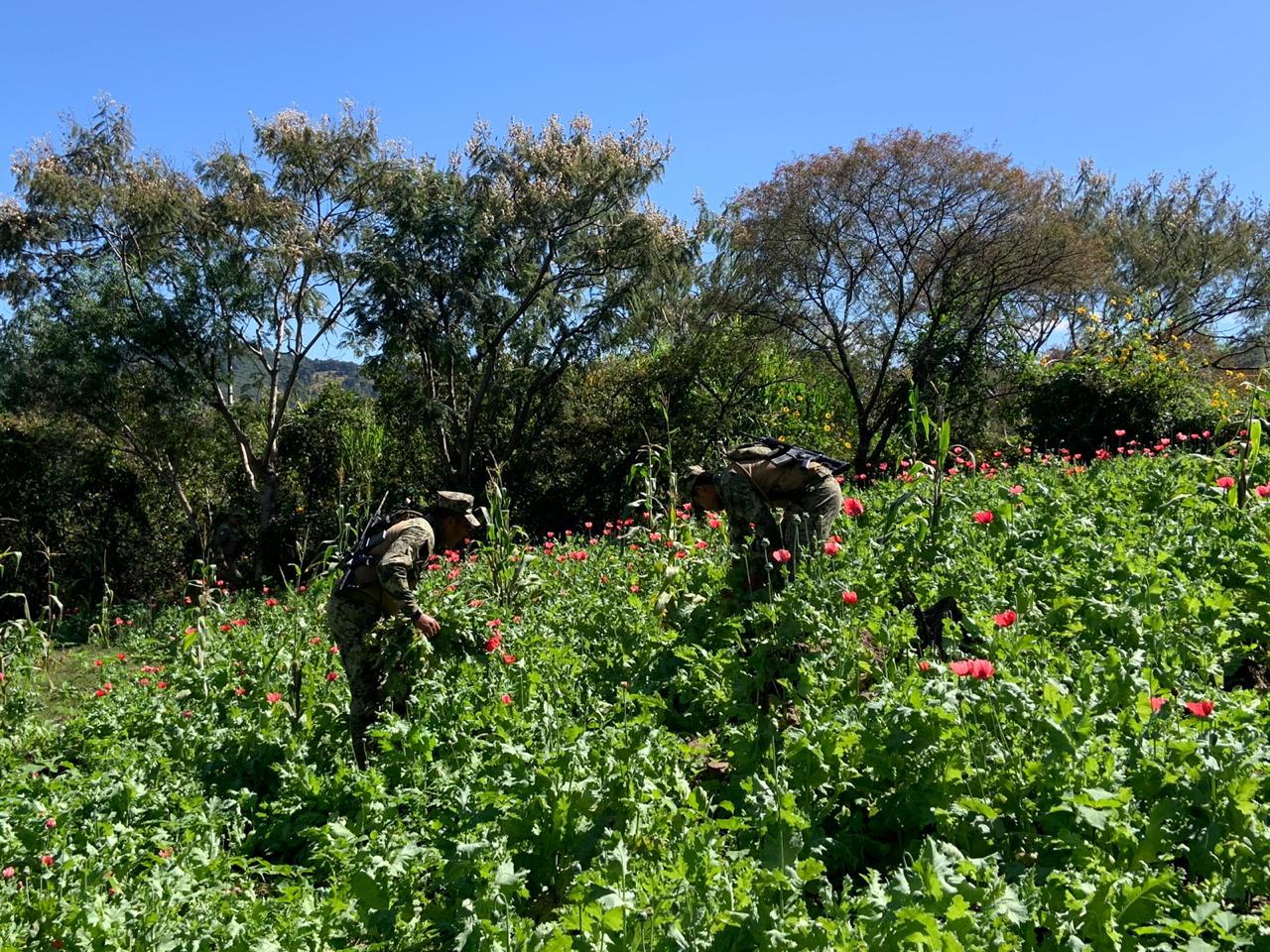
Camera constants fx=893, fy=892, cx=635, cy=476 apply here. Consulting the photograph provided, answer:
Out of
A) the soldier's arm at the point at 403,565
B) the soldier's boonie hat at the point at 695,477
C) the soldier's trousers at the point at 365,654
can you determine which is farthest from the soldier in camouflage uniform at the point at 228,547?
the soldier's boonie hat at the point at 695,477

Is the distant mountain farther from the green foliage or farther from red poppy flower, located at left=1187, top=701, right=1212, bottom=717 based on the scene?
red poppy flower, located at left=1187, top=701, right=1212, bottom=717

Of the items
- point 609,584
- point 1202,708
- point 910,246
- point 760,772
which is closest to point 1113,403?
point 910,246

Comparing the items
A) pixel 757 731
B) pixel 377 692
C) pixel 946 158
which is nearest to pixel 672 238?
pixel 946 158

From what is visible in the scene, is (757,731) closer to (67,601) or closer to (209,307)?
(209,307)

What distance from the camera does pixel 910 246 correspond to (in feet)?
47.1

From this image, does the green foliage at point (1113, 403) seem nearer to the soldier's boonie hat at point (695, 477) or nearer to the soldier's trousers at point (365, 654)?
the soldier's boonie hat at point (695, 477)

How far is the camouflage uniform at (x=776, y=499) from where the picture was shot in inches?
208

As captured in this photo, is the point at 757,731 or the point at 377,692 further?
the point at 377,692

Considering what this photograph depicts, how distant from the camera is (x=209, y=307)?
15359 mm

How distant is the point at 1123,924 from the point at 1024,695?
33.2 inches

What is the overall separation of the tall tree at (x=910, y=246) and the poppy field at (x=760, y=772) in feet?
28.9

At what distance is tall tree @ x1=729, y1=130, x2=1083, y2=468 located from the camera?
13703 mm

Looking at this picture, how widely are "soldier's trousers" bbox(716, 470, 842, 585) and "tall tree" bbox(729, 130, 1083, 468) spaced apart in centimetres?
953

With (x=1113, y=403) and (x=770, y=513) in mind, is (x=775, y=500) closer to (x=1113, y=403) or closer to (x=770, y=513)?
(x=770, y=513)
